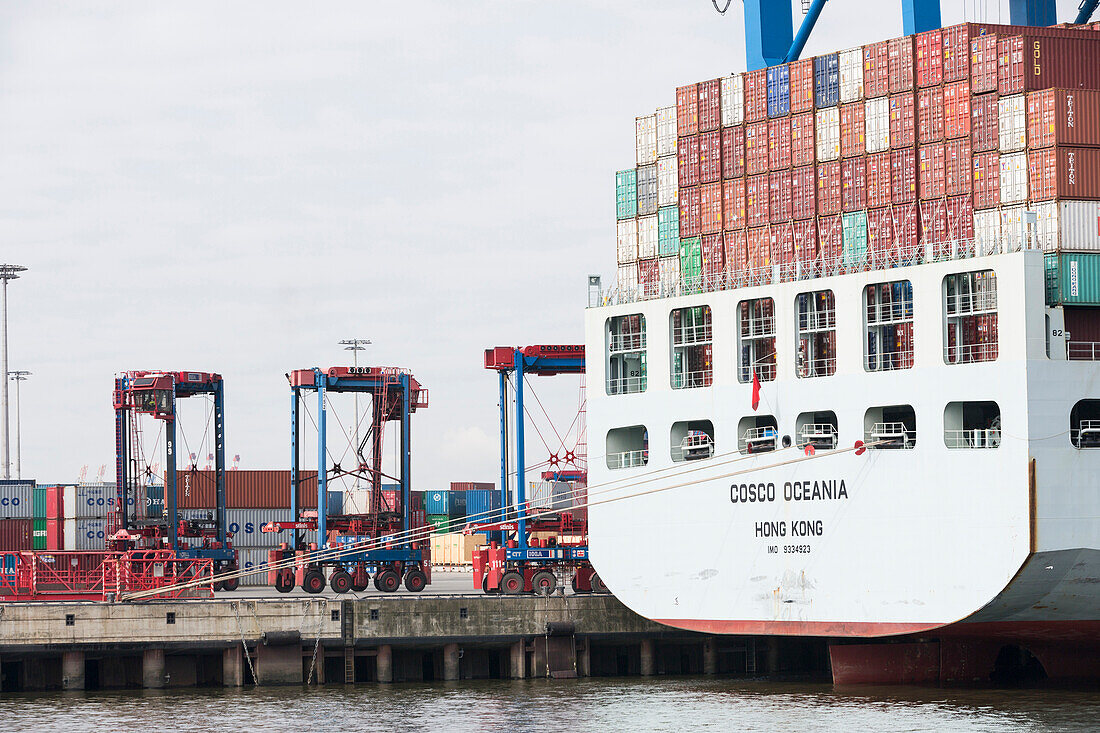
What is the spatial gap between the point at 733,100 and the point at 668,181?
140 inches

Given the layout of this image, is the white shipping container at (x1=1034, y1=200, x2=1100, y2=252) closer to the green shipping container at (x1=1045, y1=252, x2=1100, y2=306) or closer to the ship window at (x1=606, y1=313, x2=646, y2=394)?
the green shipping container at (x1=1045, y1=252, x2=1100, y2=306)

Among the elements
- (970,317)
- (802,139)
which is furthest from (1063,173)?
(802,139)

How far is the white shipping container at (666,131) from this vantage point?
56.4 metres

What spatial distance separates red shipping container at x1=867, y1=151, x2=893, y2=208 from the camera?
49.7 meters

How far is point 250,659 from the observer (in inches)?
1972

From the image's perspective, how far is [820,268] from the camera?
165ft

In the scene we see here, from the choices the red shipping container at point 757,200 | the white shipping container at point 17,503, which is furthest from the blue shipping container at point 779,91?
the white shipping container at point 17,503

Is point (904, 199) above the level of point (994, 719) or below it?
above

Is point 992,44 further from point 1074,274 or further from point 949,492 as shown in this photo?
point 949,492

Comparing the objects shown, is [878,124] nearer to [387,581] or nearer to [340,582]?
[387,581]

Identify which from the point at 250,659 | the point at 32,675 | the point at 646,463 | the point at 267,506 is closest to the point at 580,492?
the point at 646,463

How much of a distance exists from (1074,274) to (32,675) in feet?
98.0

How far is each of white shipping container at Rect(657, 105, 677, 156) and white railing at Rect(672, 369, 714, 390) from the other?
748 cm

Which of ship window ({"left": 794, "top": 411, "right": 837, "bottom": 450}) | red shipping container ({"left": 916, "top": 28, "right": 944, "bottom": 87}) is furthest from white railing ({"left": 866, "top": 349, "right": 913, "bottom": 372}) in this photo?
red shipping container ({"left": 916, "top": 28, "right": 944, "bottom": 87})
